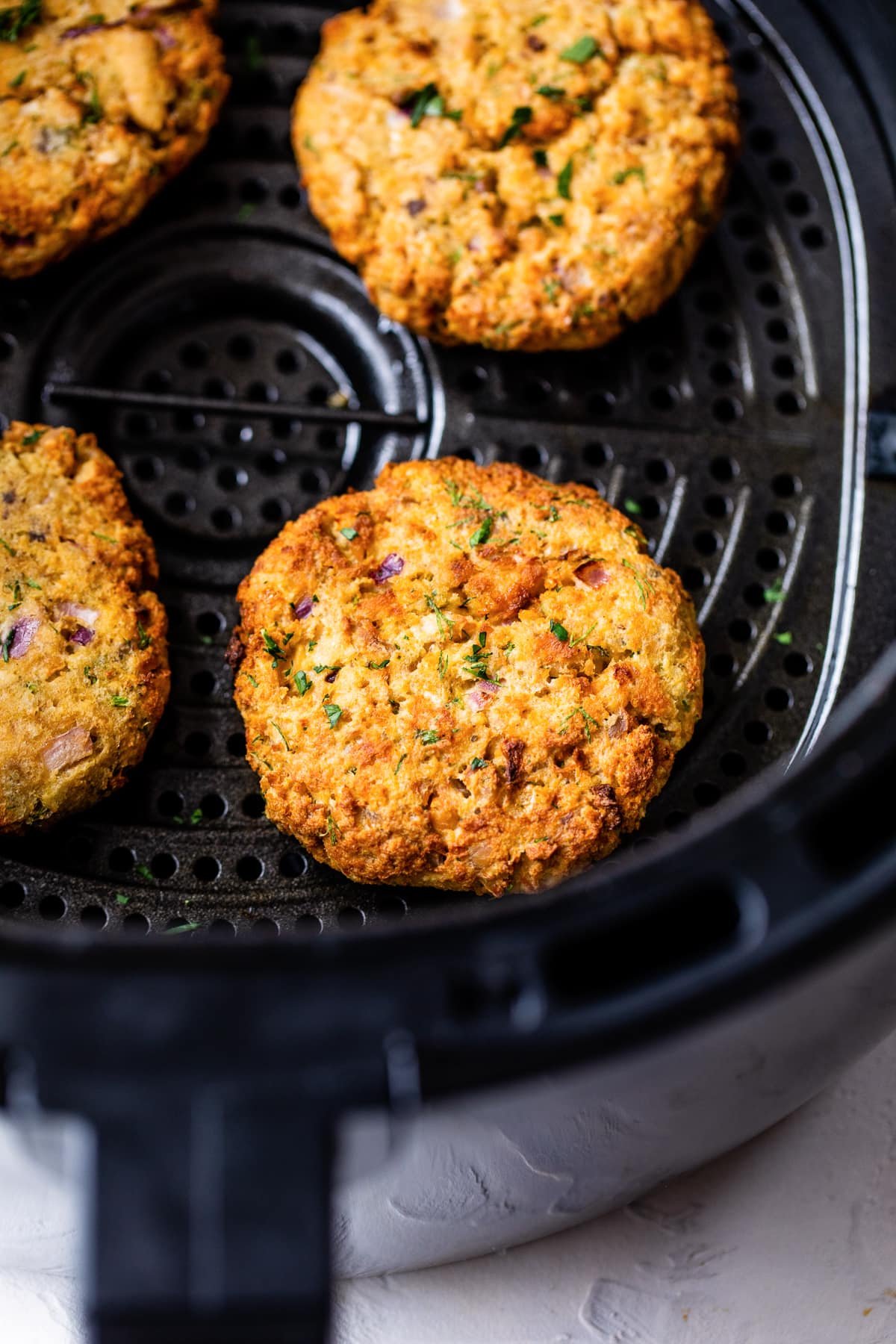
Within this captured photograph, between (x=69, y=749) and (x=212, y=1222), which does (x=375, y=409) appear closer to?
(x=69, y=749)

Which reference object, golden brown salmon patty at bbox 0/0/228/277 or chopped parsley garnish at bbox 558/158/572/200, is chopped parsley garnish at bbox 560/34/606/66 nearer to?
chopped parsley garnish at bbox 558/158/572/200

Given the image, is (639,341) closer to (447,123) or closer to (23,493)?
(447,123)

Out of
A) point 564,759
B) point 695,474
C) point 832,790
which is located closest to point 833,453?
point 695,474

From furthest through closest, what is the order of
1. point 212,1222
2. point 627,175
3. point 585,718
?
point 627,175
point 585,718
point 212,1222

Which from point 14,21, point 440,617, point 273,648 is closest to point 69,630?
point 273,648

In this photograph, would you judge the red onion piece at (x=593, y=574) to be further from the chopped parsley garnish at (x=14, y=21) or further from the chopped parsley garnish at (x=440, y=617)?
the chopped parsley garnish at (x=14, y=21)

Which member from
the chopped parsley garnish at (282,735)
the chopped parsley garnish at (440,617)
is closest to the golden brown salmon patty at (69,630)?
the chopped parsley garnish at (282,735)

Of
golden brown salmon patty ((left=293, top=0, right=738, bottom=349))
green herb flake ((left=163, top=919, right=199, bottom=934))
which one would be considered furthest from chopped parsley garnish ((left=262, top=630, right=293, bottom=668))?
golden brown salmon patty ((left=293, top=0, right=738, bottom=349))
